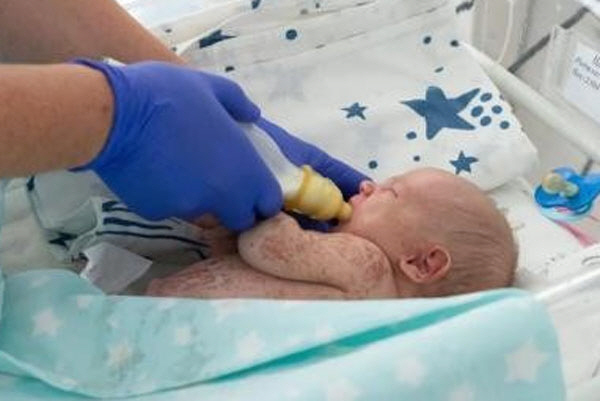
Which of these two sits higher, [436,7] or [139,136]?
[139,136]

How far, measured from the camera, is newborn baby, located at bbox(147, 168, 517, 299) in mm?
1062

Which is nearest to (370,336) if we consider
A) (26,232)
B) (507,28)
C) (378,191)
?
(378,191)

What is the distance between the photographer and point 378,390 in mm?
775

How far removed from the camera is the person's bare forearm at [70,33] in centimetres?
115

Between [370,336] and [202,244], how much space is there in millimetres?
402

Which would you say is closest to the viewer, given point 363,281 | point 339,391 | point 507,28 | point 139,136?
point 339,391

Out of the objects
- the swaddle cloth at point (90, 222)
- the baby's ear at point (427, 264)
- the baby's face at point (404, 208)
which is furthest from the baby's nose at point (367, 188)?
the swaddle cloth at point (90, 222)

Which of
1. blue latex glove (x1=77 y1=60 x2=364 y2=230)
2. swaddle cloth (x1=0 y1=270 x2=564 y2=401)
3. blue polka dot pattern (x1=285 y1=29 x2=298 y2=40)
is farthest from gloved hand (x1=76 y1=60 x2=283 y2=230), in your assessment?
blue polka dot pattern (x1=285 y1=29 x2=298 y2=40)

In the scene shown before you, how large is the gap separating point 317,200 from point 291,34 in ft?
1.11

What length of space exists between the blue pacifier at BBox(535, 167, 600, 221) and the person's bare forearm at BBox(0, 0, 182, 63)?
1.85 ft

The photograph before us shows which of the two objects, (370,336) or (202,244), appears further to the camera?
(202,244)

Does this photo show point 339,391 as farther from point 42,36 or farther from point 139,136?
point 42,36

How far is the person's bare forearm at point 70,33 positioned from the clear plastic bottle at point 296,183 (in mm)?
197

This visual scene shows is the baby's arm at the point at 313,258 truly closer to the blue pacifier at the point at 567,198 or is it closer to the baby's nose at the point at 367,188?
the baby's nose at the point at 367,188
